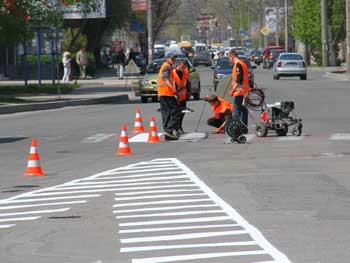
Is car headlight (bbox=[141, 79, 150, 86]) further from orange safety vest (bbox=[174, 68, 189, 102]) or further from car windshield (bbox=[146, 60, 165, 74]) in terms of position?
orange safety vest (bbox=[174, 68, 189, 102])

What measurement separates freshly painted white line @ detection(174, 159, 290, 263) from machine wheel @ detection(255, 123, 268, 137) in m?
6.63

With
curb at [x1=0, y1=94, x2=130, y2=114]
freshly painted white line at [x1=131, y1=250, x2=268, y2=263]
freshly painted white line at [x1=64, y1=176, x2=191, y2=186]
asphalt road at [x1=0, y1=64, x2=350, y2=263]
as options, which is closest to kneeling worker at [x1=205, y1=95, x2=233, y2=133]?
asphalt road at [x1=0, y1=64, x2=350, y2=263]

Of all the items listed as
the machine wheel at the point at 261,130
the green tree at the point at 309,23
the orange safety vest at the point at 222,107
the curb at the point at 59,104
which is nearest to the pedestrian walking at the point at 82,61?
the curb at the point at 59,104

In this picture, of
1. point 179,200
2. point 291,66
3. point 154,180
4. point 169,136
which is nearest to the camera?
point 179,200

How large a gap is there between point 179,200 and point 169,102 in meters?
10.6

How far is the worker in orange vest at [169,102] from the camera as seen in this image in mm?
23906

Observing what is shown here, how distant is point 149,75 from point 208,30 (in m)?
150

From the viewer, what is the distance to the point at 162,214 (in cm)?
1243

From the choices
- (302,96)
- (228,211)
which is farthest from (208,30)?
(228,211)

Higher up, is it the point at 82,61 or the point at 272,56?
the point at 82,61

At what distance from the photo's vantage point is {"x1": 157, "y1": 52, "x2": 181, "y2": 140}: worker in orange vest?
23.9 metres

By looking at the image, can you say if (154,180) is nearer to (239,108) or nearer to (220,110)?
(239,108)

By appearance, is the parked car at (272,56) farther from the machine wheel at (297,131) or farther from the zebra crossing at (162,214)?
the zebra crossing at (162,214)

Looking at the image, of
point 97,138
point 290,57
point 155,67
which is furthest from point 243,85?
point 290,57
